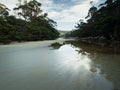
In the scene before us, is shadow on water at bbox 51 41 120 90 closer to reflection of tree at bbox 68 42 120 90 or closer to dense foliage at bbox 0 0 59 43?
reflection of tree at bbox 68 42 120 90

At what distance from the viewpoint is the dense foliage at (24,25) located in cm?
4078

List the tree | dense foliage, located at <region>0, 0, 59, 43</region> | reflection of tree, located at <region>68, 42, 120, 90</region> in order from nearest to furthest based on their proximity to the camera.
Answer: reflection of tree, located at <region>68, 42, 120, 90</region> < dense foliage, located at <region>0, 0, 59, 43</region> < the tree

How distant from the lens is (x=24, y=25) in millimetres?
49562

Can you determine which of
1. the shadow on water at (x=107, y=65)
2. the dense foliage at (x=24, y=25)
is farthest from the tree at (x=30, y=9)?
the shadow on water at (x=107, y=65)

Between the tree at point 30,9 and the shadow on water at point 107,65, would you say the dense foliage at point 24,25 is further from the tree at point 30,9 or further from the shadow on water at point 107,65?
the shadow on water at point 107,65

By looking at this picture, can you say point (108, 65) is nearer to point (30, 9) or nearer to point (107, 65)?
point (107, 65)

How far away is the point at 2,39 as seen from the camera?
124ft

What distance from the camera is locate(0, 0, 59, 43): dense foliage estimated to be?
134 ft

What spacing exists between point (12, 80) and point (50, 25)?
63.9 metres

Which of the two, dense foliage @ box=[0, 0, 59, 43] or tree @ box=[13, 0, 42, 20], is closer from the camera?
dense foliage @ box=[0, 0, 59, 43]

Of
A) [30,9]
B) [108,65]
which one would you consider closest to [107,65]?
[108,65]

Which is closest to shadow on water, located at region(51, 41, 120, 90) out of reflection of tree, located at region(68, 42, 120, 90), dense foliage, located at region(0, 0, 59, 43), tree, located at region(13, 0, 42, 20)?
reflection of tree, located at region(68, 42, 120, 90)

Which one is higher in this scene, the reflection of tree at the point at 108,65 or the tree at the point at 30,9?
the tree at the point at 30,9

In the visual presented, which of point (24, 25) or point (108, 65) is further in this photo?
point (24, 25)
